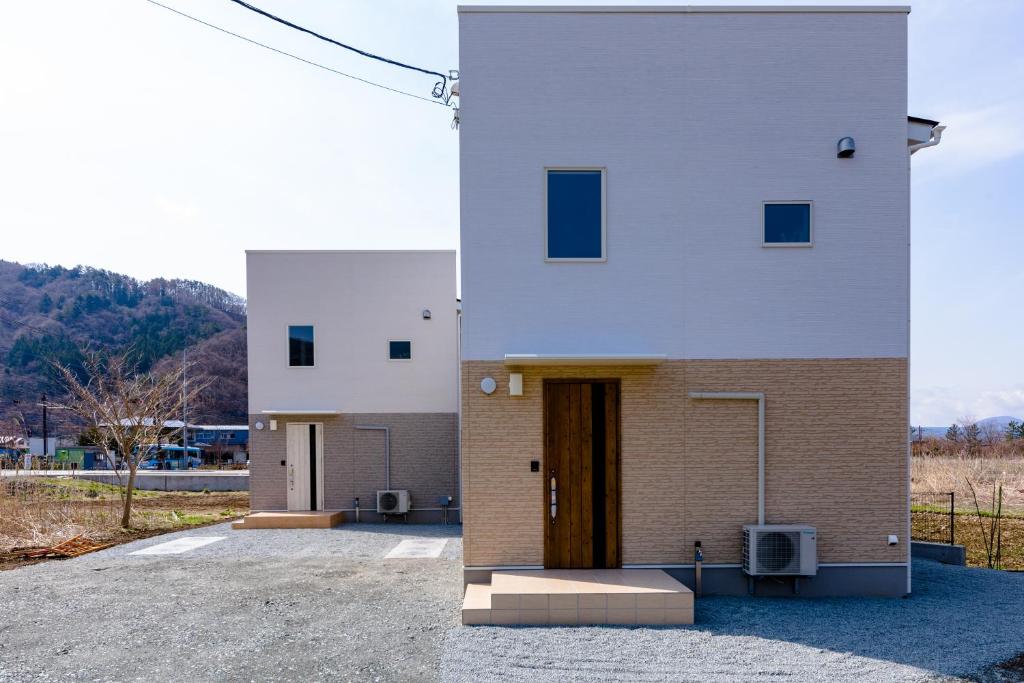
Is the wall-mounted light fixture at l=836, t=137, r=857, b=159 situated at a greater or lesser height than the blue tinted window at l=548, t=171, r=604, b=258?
greater

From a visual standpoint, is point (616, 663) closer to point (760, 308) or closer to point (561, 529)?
point (561, 529)

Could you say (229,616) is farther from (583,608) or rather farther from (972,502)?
(972,502)

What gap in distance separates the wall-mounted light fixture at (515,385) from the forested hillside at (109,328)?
39026 millimetres

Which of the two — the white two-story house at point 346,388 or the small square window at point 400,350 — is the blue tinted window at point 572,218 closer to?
the white two-story house at point 346,388

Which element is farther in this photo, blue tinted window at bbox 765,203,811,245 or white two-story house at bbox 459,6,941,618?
blue tinted window at bbox 765,203,811,245

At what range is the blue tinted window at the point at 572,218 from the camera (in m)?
6.97

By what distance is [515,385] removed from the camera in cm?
686

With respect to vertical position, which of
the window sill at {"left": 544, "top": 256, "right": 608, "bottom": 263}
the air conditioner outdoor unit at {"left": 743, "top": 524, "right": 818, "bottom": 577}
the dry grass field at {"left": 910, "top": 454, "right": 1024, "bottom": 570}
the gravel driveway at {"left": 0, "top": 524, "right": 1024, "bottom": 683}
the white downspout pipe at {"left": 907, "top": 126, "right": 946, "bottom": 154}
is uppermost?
the white downspout pipe at {"left": 907, "top": 126, "right": 946, "bottom": 154}

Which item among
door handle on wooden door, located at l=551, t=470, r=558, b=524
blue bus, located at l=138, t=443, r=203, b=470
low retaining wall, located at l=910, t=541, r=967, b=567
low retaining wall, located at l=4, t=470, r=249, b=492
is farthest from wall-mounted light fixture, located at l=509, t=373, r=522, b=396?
blue bus, located at l=138, t=443, r=203, b=470

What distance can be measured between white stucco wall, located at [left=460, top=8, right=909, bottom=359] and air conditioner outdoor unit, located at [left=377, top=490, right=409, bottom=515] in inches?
294

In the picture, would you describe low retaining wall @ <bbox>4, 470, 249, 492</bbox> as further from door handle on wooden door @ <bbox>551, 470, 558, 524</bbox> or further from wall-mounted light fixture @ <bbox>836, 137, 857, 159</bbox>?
wall-mounted light fixture @ <bbox>836, 137, 857, 159</bbox>

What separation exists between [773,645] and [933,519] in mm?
9846

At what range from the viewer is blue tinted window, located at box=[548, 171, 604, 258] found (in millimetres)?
6973

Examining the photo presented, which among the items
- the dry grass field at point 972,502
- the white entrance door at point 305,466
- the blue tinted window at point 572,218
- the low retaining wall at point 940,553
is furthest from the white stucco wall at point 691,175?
the white entrance door at point 305,466
